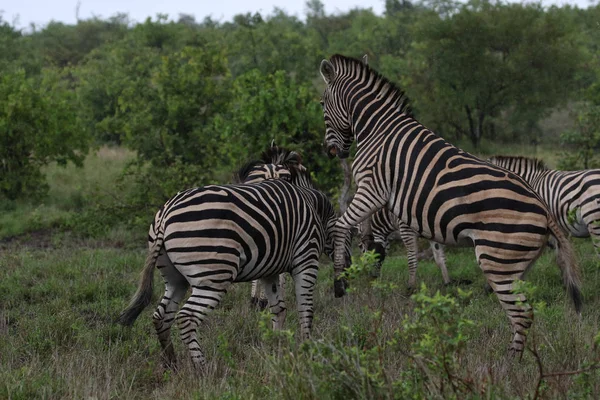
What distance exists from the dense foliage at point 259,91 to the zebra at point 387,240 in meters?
2.71

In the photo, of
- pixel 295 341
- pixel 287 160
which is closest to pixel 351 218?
pixel 295 341

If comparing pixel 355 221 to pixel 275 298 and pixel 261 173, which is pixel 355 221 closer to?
pixel 275 298

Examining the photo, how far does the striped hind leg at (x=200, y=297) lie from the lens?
4902 mm

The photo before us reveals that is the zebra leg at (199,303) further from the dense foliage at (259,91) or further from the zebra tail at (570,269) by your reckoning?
the dense foliage at (259,91)

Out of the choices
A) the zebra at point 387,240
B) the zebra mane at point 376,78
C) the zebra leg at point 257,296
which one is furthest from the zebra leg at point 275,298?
the zebra at point 387,240

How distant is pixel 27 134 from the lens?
46.6ft

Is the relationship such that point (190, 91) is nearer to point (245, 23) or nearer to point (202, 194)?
point (202, 194)

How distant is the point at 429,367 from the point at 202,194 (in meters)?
2.18

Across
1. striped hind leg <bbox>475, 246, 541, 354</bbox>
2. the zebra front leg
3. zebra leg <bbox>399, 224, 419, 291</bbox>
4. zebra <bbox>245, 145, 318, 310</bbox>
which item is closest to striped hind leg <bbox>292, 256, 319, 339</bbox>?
the zebra front leg

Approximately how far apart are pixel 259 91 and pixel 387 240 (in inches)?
163

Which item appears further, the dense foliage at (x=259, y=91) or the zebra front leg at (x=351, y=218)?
the dense foliage at (x=259, y=91)

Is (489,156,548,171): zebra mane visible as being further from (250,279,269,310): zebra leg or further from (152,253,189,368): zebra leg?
(152,253,189,368): zebra leg

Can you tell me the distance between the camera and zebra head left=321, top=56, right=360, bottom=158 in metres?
6.62

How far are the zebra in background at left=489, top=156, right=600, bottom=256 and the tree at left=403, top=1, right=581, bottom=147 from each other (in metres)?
13.7
